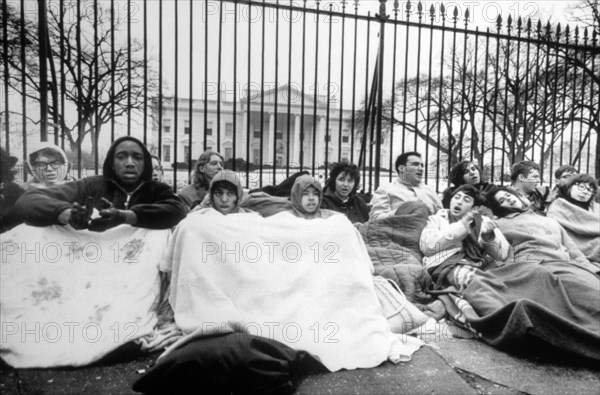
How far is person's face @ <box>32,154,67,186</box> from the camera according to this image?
11.7 ft

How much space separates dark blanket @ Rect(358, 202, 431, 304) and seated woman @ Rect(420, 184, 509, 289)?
0.12 metres

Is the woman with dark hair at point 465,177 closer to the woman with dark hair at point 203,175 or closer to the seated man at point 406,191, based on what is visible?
the seated man at point 406,191

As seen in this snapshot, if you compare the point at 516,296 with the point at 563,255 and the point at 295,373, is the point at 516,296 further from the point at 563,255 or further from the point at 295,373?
the point at 295,373

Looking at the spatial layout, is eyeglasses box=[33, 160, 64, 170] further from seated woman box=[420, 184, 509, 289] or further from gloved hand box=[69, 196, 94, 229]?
seated woman box=[420, 184, 509, 289]

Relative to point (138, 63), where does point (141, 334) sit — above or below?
below

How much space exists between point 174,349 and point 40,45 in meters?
3.51

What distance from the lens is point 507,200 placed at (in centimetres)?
412

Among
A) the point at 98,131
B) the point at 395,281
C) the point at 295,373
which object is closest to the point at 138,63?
the point at 98,131

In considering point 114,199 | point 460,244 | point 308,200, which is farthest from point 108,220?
point 460,244

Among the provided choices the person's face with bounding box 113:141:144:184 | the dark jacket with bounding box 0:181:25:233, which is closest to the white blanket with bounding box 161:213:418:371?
the person's face with bounding box 113:141:144:184

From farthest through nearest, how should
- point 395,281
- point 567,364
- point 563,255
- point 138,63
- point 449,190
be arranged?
point 138,63 → point 449,190 → point 563,255 → point 395,281 → point 567,364

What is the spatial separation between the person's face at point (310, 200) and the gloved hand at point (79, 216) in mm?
1687

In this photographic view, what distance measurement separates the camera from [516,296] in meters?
2.99

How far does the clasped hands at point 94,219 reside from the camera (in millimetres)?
2898
